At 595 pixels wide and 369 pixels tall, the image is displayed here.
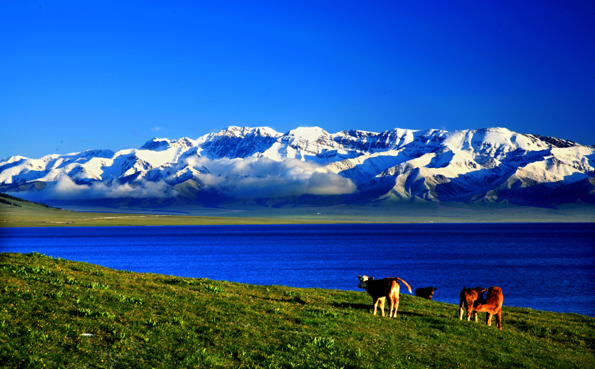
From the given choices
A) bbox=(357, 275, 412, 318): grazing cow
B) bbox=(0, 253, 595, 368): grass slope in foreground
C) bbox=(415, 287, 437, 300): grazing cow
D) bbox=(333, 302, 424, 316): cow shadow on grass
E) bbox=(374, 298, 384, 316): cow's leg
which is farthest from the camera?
bbox=(415, 287, 437, 300): grazing cow

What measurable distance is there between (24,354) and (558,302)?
2037 inches

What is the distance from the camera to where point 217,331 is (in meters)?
18.1

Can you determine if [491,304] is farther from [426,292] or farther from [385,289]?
[426,292]

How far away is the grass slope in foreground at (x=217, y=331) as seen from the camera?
601 inches

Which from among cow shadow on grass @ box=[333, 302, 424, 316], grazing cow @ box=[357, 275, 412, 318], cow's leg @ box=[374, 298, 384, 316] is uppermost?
grazing cow @ box=[357, 275, 412, 318]

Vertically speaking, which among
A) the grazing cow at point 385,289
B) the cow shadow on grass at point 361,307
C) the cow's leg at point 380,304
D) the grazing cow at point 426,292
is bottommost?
the grazing cow at point 426,292

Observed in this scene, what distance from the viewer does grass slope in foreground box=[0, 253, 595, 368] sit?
15.3 meters

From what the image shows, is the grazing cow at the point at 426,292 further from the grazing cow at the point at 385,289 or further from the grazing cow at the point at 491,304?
the grazing cow at the point at 385,289

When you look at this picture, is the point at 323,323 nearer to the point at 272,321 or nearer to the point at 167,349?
the point at 272,321

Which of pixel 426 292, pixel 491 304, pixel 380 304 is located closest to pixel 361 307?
pixel 380 304

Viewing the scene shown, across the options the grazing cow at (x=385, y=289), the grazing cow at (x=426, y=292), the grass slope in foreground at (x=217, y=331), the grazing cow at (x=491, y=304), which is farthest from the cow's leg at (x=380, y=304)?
the grazing cow at (x=426, y=292)

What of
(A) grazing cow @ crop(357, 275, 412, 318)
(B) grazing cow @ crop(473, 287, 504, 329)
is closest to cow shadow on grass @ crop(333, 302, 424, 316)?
(A) grazing cow @ crop(357, 275, 412, 318)

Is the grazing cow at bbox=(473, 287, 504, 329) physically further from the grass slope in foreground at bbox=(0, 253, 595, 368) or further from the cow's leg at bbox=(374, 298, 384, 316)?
the cow's leg at bbox=(374, 298, 384, 316)

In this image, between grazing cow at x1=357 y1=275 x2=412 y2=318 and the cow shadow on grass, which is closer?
grazing cow at x1=357 y1=275 x2=412 y2=318
